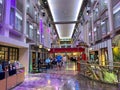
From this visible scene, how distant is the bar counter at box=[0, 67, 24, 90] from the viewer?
714cm

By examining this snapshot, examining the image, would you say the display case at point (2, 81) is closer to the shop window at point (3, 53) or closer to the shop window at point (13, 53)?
the shop window at point (3, 53)

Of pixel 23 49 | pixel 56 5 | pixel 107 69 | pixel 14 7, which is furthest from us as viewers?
pixel 56 5

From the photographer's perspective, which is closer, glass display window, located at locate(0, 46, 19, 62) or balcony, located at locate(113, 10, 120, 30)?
glass display window, located at locate(0, 46, 19, 62)

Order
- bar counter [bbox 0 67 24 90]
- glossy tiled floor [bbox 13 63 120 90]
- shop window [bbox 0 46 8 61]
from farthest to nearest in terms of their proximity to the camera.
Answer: shop window [bbox 0 46 8 61] < glossy tiled floor [bbox 13 63 120 90] < bar counter [bbox 0 67 24 90]

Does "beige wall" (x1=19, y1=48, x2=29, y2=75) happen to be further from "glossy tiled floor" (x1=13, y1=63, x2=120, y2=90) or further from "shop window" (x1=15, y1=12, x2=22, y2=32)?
"glossy tiled floor" (x1=13, y1=63, x2=120, y2=90)

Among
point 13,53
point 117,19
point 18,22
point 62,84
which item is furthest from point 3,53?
point 117,19

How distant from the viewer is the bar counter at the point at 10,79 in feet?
23.4

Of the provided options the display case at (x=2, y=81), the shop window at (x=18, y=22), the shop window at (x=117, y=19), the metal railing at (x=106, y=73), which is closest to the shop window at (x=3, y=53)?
the shop window at (x=18, y=22)

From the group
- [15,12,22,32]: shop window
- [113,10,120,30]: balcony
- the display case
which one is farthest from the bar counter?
[113,10,120,30]: balcony

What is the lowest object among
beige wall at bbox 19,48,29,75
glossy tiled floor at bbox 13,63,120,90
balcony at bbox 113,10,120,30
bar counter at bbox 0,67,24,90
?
glossy tiled floor at bbox 13,63,120,90

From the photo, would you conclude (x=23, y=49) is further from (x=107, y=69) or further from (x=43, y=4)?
(x=43, y=4)

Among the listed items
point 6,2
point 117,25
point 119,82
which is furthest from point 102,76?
point 6,2

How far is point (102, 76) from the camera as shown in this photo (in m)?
9.91

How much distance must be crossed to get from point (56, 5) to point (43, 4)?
217 cm
